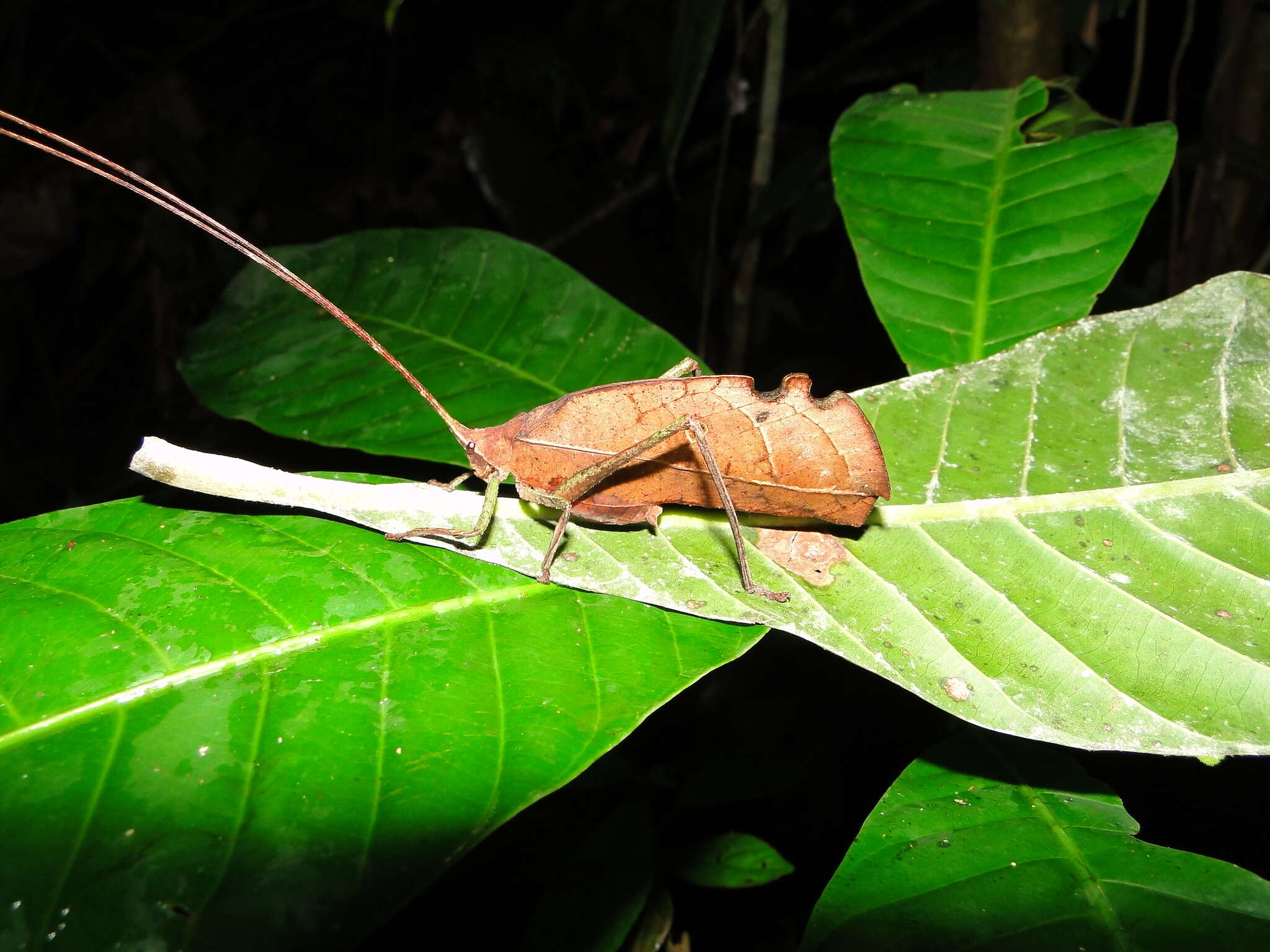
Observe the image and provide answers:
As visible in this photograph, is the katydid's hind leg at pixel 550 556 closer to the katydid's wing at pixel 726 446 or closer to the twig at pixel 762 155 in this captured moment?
the katydid's wing at pixel 726 446

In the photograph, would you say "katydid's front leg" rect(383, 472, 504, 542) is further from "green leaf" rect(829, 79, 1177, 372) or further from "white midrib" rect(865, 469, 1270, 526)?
"green leaf" rect(829, 79, 1177, 372)

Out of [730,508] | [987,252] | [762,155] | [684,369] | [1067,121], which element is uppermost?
[1067,121]

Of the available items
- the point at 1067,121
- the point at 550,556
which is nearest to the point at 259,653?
the point at 550,556

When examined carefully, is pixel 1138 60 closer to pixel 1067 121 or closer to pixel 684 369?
pixel 1067 121

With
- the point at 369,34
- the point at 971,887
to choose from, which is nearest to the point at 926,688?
the point at 971,887

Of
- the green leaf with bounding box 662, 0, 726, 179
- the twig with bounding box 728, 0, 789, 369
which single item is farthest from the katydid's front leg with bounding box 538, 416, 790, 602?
the twig with bounding box 728, 0, 789, 369

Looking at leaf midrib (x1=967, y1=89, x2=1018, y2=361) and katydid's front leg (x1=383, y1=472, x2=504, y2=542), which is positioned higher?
leaf midrib (x1=967, y1=89, x2=1018, y2=361)
